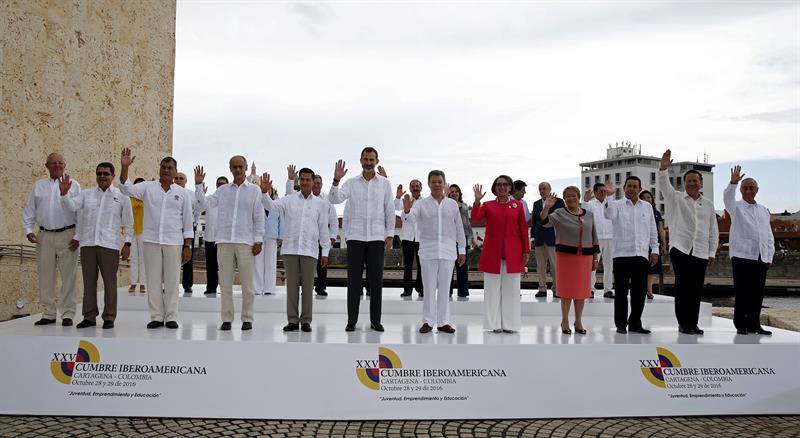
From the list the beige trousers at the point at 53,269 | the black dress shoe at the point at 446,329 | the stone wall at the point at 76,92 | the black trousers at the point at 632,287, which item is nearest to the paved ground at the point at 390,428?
the black dress shoe at the point at 446,329

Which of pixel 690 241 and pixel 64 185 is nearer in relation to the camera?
pixel 64 185

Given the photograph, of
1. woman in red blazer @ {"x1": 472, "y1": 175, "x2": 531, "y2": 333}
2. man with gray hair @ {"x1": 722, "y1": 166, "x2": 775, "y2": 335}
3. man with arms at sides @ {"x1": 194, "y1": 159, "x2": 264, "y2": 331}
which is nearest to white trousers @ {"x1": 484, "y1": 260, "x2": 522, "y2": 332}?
woman in red blazer @ {"x1": 472, "y1": 175, "x2": 531, "y2": 333}

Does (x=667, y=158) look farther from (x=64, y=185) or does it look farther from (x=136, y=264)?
(x=136, y=264)

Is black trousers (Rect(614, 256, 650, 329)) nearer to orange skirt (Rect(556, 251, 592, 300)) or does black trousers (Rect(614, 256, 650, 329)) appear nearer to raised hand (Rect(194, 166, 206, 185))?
orange skirt (Rect(556, 251, 592, 300))

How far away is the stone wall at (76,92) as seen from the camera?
8.81 metres

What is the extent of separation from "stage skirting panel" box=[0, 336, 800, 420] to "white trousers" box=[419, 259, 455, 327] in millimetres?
944

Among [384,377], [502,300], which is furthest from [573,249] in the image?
[384,377]

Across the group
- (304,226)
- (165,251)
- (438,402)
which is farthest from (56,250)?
(438,402)

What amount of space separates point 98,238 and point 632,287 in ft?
17.9

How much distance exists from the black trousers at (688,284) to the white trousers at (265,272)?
545 cm

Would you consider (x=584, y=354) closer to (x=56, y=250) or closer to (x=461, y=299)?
(x=461, y=299)

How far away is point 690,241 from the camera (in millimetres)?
5875

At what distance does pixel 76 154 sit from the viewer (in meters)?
9.70

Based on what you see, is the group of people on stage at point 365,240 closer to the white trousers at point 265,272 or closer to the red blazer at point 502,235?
the red blazer at point 502,235
